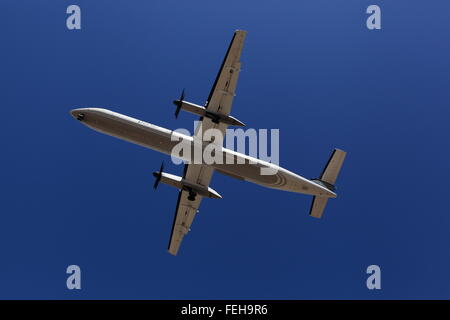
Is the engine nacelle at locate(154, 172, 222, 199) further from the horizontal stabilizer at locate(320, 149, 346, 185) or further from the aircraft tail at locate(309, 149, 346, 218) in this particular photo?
the horizontal stabilizer at locate(320, 149, 346, 185)

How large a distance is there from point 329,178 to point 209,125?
9146 millimetres

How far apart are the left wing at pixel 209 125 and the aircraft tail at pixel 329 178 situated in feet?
24.6

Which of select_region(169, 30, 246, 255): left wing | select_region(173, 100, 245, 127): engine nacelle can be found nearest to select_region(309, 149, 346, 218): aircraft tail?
select_region(173, 100, 245, 127): engine nacelle

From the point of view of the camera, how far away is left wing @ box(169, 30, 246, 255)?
34.0 meters

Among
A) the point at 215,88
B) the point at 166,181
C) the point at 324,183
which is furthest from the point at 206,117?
the point at 324,183

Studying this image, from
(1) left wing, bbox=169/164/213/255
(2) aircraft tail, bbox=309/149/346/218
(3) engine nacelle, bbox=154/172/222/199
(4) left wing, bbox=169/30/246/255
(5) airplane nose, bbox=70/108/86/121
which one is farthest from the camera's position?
(1) left wing, bbox=169/164/213/255

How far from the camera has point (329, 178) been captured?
3747 cm

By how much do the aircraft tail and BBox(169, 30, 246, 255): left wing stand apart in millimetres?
7491

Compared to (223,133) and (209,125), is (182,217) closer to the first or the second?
(223,133)

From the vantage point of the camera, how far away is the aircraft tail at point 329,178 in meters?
37.4

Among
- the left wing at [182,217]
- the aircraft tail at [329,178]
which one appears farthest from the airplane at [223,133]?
the left wing at [182,217]

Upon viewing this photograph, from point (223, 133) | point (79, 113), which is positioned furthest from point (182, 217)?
point (79, 113)

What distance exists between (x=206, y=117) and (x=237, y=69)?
3706mm

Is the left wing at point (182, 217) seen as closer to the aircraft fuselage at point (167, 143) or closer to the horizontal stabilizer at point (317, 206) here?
the aircraft fuselage at point (167, 143)
